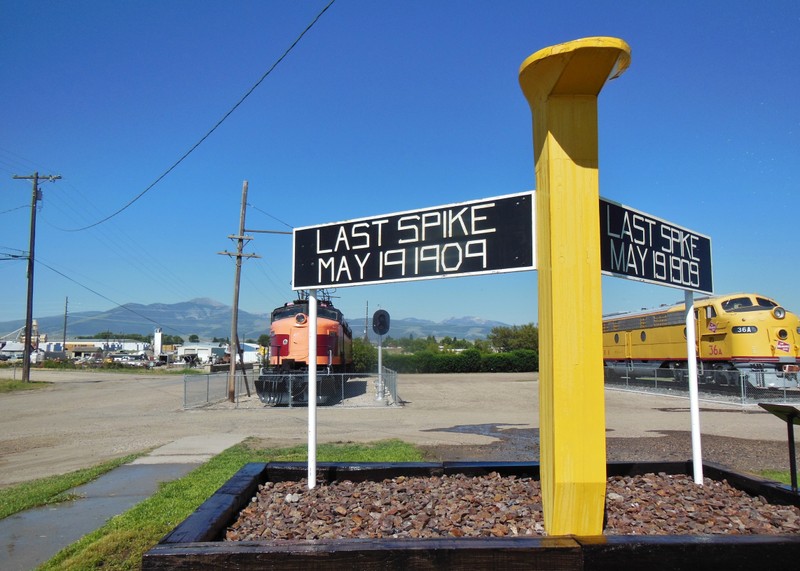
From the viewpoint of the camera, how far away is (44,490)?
7.27 m

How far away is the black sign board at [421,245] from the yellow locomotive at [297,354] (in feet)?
45.6

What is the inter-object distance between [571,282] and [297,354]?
1821 centimetres

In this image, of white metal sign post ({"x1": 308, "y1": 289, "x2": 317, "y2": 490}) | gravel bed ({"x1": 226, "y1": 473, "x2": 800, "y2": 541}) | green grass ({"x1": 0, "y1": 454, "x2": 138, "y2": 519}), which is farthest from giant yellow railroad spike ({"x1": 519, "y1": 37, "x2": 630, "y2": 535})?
green grass ({"x1": 0, "y1": 454, "x2": 138, "y2": 519})

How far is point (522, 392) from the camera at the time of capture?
2784 centimetres

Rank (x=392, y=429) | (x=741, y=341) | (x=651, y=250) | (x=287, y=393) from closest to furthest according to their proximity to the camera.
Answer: (x=651, y=250)
(x=392, y=429)
(x=287, y=393)
(x=741, y=341)

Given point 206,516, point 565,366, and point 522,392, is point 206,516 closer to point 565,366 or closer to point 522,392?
point 565,366

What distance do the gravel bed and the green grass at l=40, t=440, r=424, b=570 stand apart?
1238mm

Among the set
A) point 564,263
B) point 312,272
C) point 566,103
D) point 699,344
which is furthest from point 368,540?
point 699,344

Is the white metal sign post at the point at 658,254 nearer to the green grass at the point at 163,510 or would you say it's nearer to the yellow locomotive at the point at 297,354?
the green grass at the point at 163,510

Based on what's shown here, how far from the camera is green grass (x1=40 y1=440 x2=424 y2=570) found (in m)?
4.73

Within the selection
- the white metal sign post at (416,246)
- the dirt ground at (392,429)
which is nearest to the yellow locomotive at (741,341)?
the dirt ground at (392,429)

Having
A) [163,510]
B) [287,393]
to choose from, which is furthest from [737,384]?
[163,510]

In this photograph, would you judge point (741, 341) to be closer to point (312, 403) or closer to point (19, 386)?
point (312, 403)

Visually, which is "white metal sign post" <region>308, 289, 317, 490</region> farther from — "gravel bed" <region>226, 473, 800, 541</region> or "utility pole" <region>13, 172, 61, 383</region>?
"utility pole" <region>13, 172, 61, 383</region>
